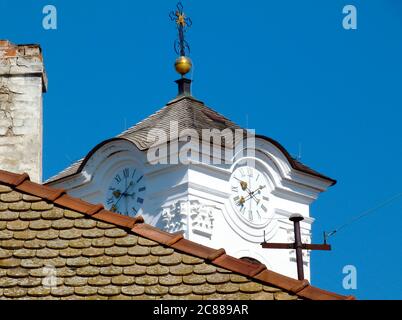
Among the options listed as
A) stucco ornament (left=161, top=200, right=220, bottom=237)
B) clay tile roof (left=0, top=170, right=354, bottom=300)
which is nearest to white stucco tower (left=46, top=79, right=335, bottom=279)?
stucco ornament (left=161, top=200, right=220, bottom=237)

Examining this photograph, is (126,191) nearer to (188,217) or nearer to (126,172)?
(126,172)

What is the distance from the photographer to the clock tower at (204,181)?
164 ft

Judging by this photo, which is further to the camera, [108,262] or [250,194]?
[250,194]

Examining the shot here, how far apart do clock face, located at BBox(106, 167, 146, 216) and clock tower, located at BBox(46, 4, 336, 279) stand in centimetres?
2

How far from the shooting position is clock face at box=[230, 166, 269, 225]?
168ft

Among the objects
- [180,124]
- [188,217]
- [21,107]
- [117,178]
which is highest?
[180,124]

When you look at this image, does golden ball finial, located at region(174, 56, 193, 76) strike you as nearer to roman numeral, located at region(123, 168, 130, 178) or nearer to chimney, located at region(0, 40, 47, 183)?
roman numeral, located at region(123, 168, 130, 178)

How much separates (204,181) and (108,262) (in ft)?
92.4

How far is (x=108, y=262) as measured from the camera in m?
22.2

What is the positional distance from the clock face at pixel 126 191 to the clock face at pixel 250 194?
80.4 inches

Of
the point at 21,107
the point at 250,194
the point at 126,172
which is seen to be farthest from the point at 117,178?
the point at 21,107
